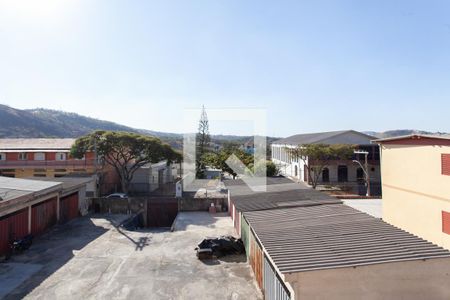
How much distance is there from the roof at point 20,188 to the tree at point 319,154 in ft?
76.6

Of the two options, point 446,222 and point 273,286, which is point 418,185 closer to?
point 446,222

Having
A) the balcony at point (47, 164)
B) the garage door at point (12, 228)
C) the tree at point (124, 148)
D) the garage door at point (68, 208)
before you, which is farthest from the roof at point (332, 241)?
the balcony at point (47, 164)

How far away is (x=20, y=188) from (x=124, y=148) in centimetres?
1428

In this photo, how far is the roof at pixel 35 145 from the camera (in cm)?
3422

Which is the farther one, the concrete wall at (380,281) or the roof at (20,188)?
the roof at (20,188)

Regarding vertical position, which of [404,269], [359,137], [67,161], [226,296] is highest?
[359,137]

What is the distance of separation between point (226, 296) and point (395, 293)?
4.68 m

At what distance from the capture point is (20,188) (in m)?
16.7

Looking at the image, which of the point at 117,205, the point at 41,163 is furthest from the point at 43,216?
the point at 41,163

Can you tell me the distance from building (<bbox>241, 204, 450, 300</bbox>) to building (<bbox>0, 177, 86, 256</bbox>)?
11.0 metres

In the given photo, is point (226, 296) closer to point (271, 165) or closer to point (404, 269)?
point (404, 269)

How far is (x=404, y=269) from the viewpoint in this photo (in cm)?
738

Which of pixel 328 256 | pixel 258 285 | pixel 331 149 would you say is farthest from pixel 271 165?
pixel 328 256

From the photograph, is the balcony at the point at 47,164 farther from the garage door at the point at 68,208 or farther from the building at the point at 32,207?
the garage door at the point at 68,208
